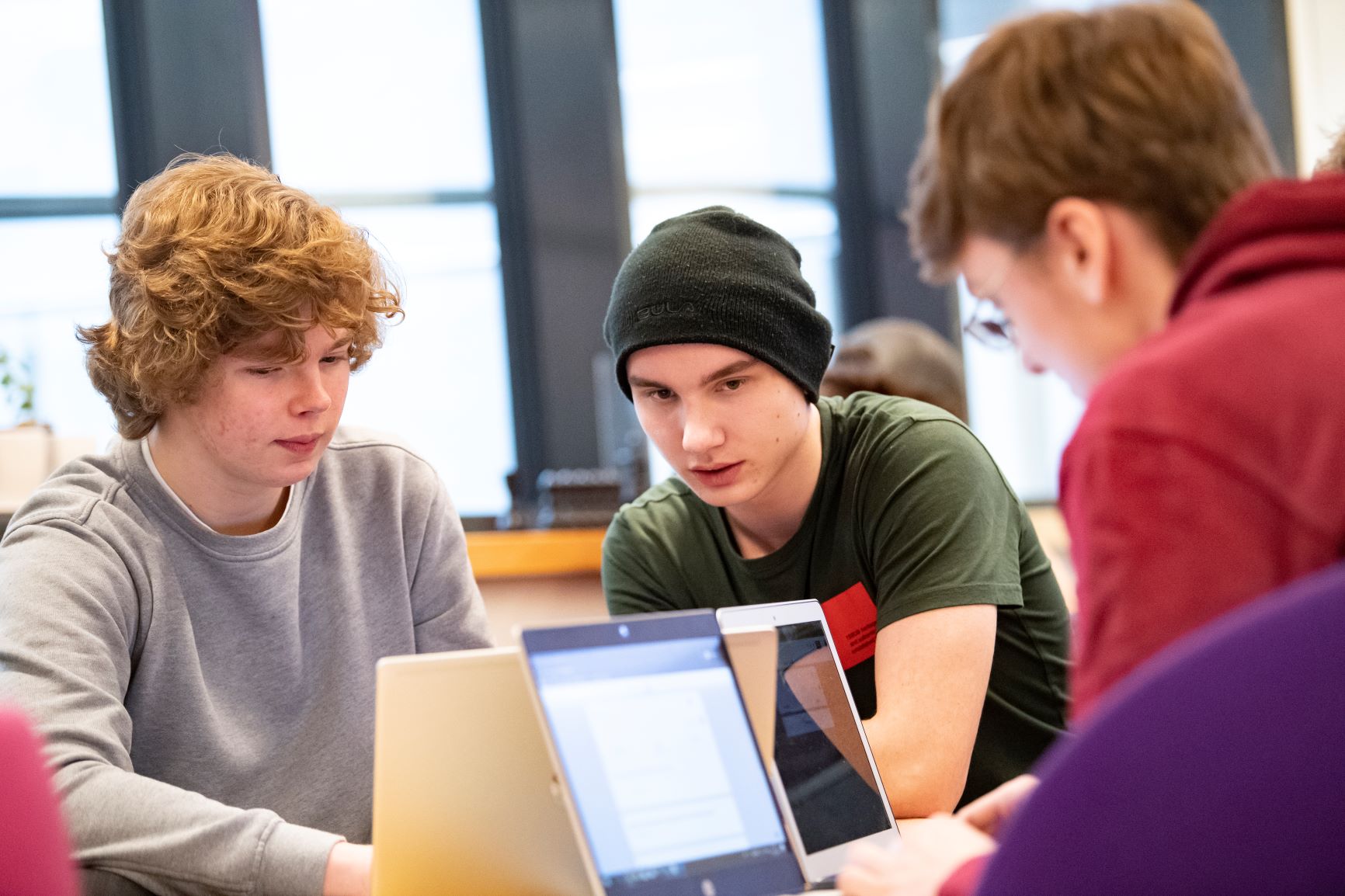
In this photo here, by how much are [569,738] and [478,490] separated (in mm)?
3348

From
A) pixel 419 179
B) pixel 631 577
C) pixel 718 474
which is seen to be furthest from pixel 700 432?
pixel 419 179

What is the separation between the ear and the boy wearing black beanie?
2.07ft

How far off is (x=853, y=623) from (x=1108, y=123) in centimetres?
86

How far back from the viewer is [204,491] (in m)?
1.60

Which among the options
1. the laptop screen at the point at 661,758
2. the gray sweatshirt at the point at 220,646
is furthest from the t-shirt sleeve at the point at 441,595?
the laptop screen at the point at 661,758

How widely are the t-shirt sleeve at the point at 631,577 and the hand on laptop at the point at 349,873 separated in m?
0.64

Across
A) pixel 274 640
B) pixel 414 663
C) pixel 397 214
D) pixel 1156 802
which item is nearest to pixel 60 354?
pixel 397 214

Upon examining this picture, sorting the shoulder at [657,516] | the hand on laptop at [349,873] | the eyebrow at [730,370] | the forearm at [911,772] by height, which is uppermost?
the eyebrow at [730,370]

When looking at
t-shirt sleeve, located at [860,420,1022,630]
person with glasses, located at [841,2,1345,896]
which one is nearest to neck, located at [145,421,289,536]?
t-shirt sleeve, located at [860,420,1022,630]

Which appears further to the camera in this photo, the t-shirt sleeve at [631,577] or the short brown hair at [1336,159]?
the t-shirt sleeve at [631,577]

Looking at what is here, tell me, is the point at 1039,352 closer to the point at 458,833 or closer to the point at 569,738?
the point at 569,738

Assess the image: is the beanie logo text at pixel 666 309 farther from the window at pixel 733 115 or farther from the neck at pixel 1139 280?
the window at pixel 733 115

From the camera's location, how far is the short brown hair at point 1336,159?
1280 mm

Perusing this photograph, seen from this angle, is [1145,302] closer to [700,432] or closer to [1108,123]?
[1108,123]
